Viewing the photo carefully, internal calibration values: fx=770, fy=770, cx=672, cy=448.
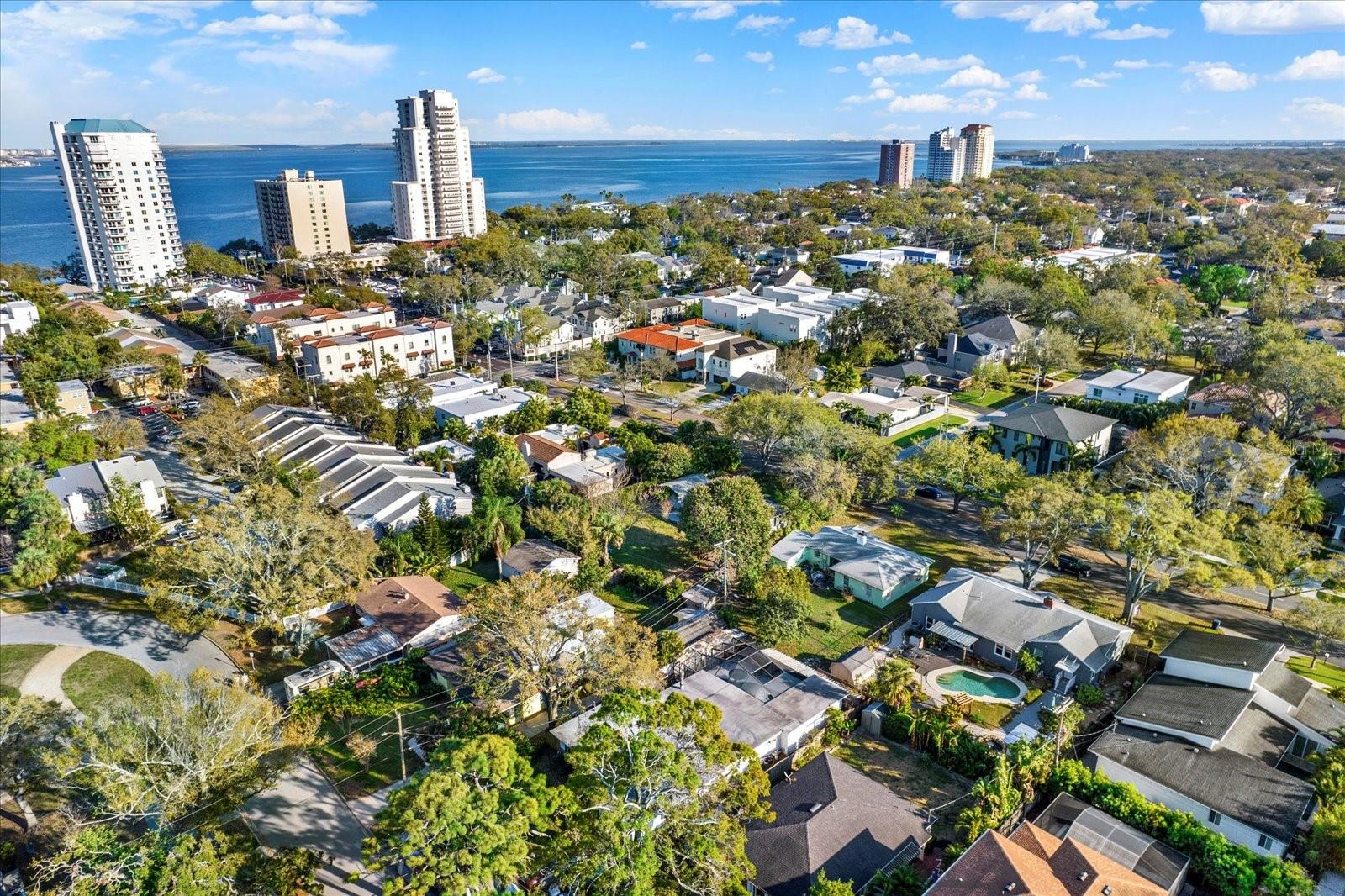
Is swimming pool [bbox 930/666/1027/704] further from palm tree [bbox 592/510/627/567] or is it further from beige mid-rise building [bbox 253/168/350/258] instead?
beige mid-rise building [bbox 253/168/350/258]

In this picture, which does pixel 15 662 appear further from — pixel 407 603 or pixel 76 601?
pixel 407 603

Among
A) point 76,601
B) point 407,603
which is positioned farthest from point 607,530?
point 76,601

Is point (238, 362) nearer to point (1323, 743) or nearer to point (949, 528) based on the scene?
point (949, 528)

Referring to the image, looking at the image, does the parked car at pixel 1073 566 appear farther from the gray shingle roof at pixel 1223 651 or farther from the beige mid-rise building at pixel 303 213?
the beige mid-rise building at pixel 303 213

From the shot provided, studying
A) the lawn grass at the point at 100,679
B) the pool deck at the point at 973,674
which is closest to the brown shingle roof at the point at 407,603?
the lawn grass at the point at 100,679

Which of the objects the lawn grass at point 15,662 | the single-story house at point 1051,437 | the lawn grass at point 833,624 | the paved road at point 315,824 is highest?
the single-story house at point 1051,437

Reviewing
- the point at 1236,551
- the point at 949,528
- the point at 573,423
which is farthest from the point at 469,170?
the point at 1236,551
